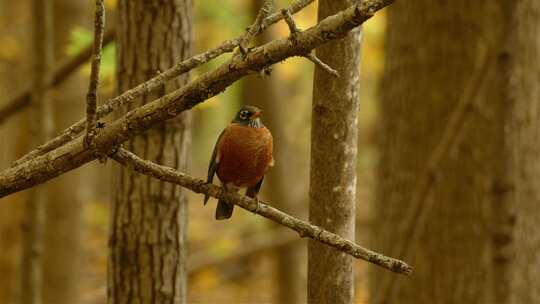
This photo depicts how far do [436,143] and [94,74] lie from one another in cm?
370

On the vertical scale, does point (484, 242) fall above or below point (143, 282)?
above

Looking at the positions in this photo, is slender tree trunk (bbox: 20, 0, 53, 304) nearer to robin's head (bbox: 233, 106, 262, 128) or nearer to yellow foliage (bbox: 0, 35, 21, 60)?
robin's head (bbox: 233, 106, 262, 128)

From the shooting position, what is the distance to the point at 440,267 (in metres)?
5.23

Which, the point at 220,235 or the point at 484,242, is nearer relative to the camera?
the point at 484,242

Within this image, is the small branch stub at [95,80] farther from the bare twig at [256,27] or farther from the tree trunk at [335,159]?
the tree trunk at [335,159]

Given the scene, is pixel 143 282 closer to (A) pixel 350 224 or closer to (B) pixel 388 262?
(A) pixel 350 224

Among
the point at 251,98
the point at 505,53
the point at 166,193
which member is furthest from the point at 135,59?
the point at 251,98

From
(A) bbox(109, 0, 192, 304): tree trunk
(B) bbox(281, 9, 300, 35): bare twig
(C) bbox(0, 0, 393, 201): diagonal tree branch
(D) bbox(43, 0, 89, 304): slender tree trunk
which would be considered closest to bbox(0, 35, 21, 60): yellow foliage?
(D) bbox(43, 0, 89, 304): slender tree trunk

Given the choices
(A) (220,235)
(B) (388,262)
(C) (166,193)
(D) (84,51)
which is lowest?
(B) (388,262)

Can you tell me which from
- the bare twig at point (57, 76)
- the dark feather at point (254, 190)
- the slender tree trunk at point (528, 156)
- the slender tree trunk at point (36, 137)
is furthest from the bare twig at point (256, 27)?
the slender tree trunk at point (528, 156)

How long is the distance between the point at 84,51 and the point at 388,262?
3.10 m

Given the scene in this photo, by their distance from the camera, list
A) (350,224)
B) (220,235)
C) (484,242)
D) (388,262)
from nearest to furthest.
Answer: (388,262)
(350,224)
(484,242)
(220,235)

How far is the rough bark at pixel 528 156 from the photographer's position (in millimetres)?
4801

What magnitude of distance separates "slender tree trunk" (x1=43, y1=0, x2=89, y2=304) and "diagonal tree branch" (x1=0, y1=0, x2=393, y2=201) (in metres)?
5.95
